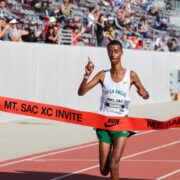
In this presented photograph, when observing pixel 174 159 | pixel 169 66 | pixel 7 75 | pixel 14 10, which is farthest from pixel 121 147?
pixel 169 66

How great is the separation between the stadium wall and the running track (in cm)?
531

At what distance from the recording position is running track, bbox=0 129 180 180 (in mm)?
9735

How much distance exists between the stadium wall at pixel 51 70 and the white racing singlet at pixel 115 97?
1082 cm

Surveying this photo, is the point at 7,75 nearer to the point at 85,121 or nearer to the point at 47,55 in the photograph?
the point at 47,55

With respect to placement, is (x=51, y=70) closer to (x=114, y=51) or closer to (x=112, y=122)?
(x=114, y=51)

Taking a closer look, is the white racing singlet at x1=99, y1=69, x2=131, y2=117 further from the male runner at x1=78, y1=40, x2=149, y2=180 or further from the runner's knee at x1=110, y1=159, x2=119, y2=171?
the runner's knee at x1=110, y1=159, x2=119, y2=171

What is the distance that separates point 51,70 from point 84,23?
6.04m

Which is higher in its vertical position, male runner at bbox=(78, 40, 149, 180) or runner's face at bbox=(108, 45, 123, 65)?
runner's face at bbox=(108, 45, 123, 65)

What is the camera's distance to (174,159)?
1159 cm

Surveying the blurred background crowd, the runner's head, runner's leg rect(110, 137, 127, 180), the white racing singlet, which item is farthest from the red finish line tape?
the blurred background crowd

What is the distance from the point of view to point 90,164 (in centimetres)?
1094

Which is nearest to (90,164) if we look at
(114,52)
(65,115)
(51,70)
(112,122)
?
(65,115)

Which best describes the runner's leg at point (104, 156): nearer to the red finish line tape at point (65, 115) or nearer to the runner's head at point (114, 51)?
the red finish line tape at point (65, 115)

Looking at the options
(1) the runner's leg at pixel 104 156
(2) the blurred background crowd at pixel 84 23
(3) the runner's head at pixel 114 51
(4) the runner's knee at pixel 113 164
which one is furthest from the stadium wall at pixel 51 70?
(4) the runner's knee at pixel 113 164
